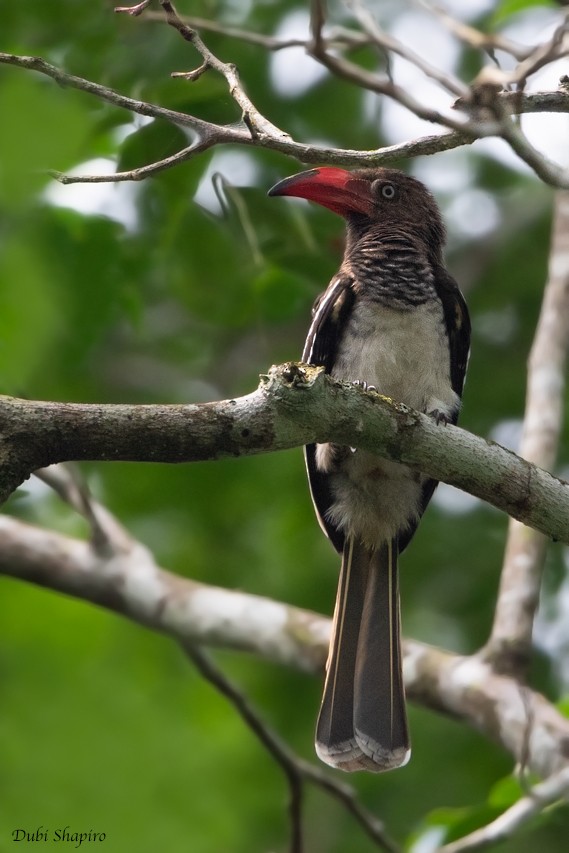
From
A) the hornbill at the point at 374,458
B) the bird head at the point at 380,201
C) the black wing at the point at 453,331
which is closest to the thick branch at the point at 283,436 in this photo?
the hornbill at the point at 374,458

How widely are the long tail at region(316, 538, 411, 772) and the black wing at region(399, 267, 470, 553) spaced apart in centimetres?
20

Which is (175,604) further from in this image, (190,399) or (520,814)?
(190,399)

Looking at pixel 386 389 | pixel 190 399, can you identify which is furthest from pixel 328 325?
pixel 190 399

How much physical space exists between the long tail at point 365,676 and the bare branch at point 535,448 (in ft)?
1.15

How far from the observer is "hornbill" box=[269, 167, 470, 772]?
3.79 m

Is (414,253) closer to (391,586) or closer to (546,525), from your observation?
(391,586)

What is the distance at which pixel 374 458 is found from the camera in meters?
3.97

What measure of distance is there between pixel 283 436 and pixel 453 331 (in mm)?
1579

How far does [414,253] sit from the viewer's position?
4184mm

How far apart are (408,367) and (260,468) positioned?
227cm

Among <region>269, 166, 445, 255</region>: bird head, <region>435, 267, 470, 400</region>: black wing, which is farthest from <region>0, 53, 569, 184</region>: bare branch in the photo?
<region>269, 166, 445, 255</region>: bird head

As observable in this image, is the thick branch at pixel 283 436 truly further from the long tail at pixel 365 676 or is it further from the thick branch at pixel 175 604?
the thick branch at pixel 175 604

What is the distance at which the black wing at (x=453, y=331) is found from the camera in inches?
161

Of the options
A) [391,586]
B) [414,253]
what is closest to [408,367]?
[414,253]
